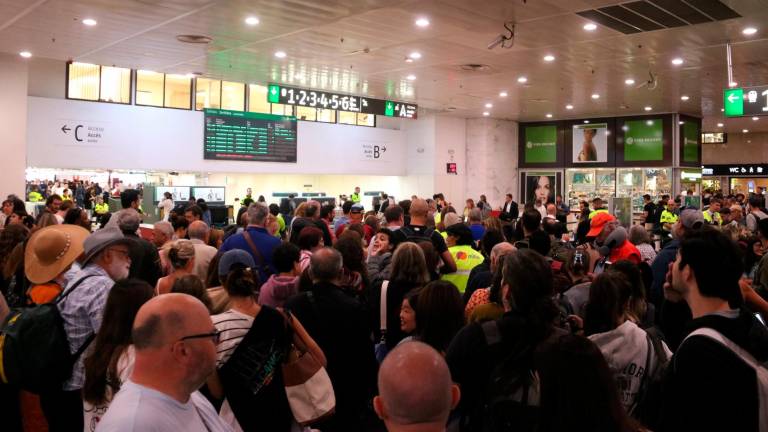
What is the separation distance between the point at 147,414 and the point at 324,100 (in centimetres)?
1205

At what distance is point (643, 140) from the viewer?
21188 millimetres

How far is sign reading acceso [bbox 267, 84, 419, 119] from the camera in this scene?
13.0 meters

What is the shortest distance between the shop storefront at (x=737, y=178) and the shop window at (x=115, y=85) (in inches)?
992

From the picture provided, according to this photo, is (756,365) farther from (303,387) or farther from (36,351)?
(36,351)

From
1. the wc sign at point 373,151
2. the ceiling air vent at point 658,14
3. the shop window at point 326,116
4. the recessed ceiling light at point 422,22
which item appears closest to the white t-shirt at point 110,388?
the recessed ceiling light at point 422,22

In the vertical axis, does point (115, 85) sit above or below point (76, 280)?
above

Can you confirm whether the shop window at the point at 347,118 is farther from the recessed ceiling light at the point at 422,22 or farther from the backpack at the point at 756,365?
the backpack at the point at 756,365

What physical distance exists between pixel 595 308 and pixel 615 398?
1.27 meters

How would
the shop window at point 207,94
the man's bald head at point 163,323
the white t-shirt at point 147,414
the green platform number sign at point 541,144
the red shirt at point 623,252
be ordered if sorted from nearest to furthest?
the white t-shirt at point 147,414 < the man's bald head at point 163,323 < the red shirt at point 623,252 < the shop window at point 207,94 < the green platform number sign at point 541,144

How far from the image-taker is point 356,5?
857 centimetres

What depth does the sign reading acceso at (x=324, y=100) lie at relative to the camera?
Answer: 13047 millimetres

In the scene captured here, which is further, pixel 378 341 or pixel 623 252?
pixel 623 252

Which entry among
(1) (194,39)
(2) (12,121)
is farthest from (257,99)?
(1) (194,39)

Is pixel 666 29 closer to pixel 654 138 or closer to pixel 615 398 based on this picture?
pixel 615 398
